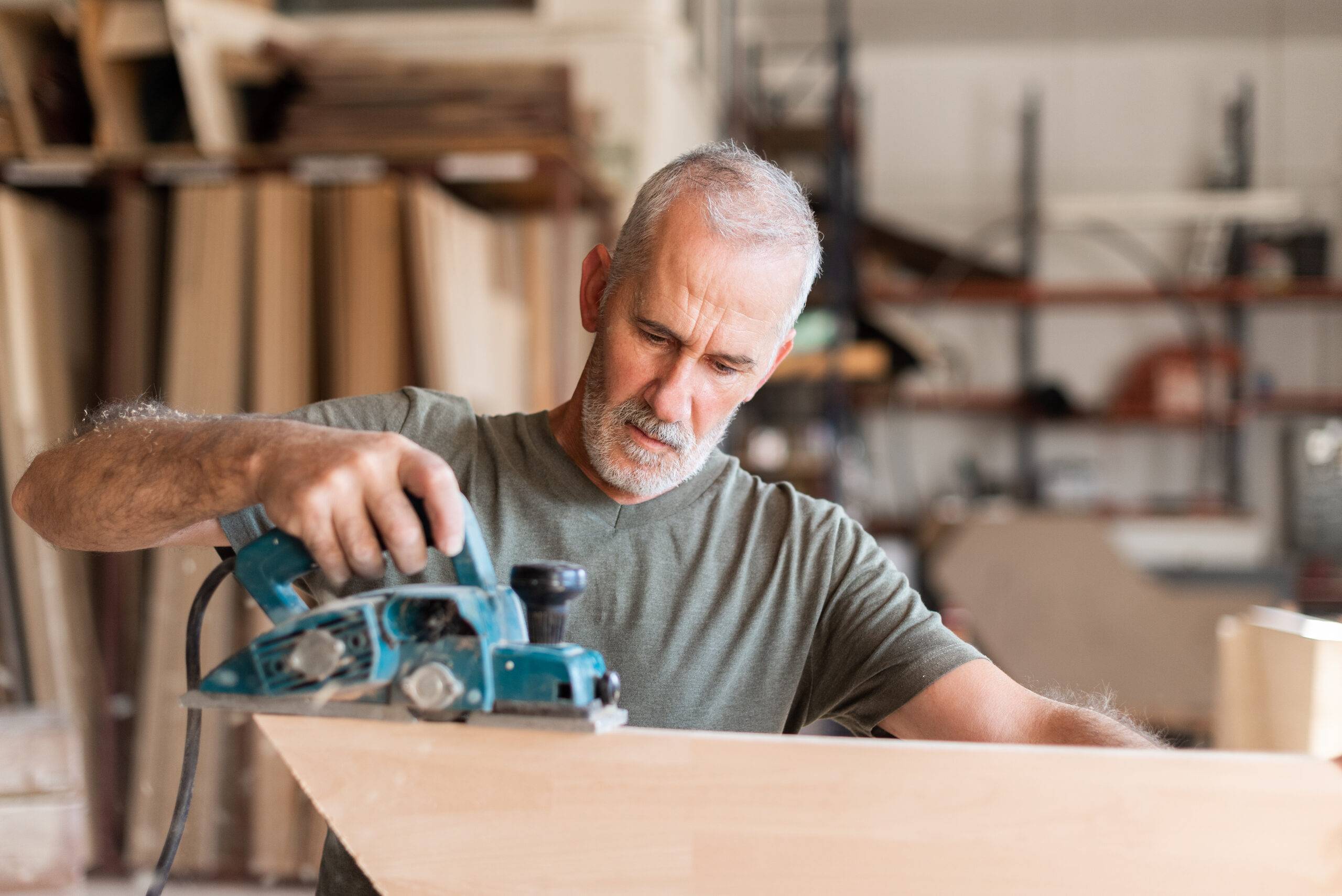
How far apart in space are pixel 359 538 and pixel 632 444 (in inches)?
17.2

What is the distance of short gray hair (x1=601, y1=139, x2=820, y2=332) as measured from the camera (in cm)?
125

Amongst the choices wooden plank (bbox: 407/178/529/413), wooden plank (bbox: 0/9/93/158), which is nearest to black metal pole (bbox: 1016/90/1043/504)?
wooden plank (bbox: 407/178/529/413)

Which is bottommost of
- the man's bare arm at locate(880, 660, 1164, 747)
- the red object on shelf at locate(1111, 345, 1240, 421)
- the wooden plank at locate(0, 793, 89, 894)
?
the red object on shelf at locate(1111, 345, 1240, 421)

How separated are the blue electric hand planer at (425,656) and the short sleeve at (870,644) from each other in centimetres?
46

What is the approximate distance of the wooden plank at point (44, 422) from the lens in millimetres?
2932

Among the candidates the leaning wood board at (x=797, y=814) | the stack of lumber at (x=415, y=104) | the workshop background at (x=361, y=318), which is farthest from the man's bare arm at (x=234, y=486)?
the stack of lumber at (x=415, y=104)

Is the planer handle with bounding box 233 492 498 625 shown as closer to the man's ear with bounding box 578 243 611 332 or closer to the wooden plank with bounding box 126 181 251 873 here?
the man's ear with bounding box 578 243 611 332

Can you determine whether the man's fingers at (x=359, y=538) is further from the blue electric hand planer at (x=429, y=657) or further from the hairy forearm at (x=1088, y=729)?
the hairy forearm at (x=1088, y=729)

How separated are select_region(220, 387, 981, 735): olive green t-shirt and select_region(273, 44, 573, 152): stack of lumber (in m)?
1.89

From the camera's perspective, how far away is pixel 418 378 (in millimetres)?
3025

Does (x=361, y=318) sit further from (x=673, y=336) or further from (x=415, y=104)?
(x=673, y=336)

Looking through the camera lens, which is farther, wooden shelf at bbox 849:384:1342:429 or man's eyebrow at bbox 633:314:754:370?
wooden shelf at bbox 849:384:1342:429

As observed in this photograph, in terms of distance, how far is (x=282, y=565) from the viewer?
3.19ft

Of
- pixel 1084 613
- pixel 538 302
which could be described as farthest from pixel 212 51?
pixel 1084 613
